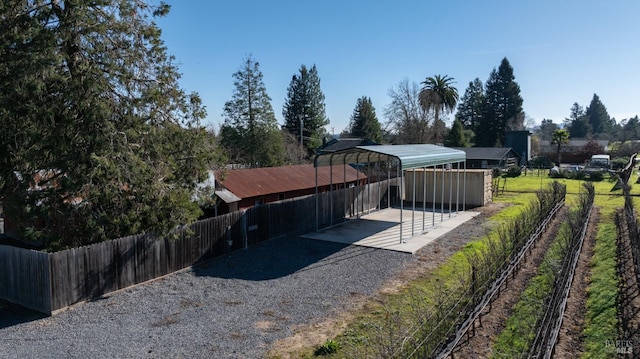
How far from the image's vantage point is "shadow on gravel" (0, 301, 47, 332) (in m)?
8.09

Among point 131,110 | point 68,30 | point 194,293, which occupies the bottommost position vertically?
point 194,293

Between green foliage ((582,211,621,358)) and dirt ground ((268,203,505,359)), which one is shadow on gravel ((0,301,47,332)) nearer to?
dirt ground ((268,203,505,359))

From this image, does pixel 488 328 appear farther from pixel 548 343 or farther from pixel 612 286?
pixel 612 286

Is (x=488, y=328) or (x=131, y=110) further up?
(x=131, y=110)

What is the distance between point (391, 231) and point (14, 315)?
1156 cm

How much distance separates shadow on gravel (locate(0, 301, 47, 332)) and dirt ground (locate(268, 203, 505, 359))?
5.04 meters

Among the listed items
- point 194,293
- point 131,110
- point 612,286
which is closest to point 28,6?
point 131,110

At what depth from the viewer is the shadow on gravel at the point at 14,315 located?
26.6 feet

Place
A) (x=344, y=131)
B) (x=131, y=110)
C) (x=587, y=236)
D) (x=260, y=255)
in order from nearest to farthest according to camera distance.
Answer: (x=131, y=110) < (x=260, y=255) < (x=587, y=236) < (x=344, y=131)

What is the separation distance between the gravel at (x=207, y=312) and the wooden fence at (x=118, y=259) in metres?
0.26

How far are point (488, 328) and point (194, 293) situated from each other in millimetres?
6182

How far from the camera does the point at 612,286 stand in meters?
8.95

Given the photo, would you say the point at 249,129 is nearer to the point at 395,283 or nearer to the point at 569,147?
the point at 395,283

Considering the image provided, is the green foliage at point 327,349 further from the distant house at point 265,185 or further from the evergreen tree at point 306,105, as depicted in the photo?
the evergreen tree at point 306,105
